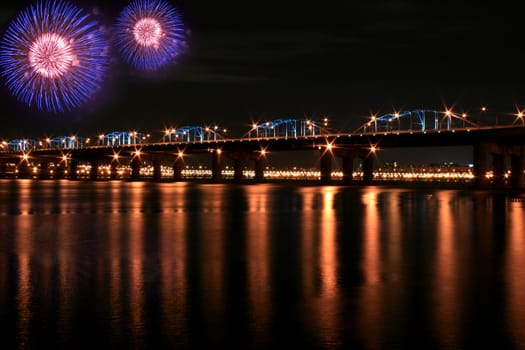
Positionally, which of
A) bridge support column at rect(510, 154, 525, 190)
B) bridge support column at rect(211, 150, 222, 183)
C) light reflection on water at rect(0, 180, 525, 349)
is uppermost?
bridge support column at rect(211, 150, 222, 183)

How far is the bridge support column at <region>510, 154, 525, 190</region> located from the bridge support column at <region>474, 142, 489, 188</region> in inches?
343

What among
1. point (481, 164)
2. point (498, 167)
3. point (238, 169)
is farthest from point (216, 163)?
point (481, 164)

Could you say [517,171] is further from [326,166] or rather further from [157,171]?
[157,171]

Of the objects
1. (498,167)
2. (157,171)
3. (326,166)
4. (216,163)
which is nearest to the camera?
(498,167)

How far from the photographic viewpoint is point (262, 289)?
42.8 feet

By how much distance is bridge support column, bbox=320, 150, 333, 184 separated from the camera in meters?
124

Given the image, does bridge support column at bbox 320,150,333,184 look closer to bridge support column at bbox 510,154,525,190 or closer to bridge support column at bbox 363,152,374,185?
bridge support column at bbox 363,152,374,185

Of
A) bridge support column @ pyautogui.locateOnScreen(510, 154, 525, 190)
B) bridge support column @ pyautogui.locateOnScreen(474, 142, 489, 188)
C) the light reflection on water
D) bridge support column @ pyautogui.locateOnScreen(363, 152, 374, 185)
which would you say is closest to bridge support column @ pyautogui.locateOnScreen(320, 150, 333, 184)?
bridge support column @ pyautogui.locateOnScreen(363, 152, 374, 185)

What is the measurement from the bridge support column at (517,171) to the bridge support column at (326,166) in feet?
114

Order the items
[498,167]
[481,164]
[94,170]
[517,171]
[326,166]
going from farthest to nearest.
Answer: [94,170]
[326,166]
[517,171]
[498,167]
[481,164]

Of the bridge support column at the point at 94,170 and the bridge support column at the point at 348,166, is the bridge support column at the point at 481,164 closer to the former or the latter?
the bridge support column at the point at 348,166

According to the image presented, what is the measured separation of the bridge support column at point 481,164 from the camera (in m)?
89.9

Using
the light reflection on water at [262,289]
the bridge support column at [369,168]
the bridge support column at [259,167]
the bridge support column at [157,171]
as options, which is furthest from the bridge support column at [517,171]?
the bridge support column at [157,171]

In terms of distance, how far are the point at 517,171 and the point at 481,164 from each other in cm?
1205
